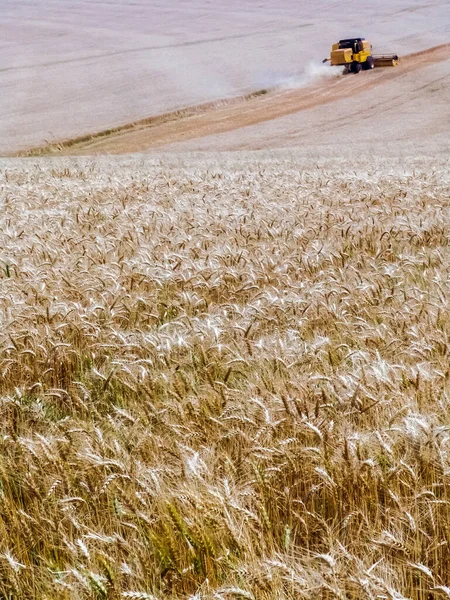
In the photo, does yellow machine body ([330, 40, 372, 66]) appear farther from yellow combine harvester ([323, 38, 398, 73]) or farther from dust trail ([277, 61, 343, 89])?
dust trail ([277, 61, 343, 89])

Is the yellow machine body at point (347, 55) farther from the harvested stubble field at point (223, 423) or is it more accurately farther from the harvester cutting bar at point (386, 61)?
the harvested stubble field at point (223, 423)

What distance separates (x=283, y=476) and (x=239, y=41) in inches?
2605

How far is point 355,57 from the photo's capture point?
46156 millimetres

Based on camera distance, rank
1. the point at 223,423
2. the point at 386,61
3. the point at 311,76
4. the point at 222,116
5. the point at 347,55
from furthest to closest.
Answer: the point at 311,76 < the point at 386,61 < the point at 347,55 < the point at 222,116 < the point at 223,423

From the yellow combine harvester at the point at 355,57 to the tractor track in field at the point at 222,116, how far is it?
54cm

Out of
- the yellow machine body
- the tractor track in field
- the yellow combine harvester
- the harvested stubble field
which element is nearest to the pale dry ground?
the tractor track in field

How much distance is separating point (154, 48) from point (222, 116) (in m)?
24.5

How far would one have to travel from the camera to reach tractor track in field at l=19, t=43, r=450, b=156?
34312mm

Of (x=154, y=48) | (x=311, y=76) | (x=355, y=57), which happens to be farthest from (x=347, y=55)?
(x=154, y=48)

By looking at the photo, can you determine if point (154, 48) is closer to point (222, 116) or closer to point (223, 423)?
point (222, 116)

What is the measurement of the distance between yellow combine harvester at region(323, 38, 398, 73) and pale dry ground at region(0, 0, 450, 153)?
18.3ft

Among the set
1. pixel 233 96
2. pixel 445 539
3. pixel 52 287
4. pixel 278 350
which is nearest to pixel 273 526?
pixel 445 539

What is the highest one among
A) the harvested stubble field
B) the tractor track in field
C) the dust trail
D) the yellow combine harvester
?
the yellow combine harvester

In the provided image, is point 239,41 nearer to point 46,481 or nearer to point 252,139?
point 252,139
